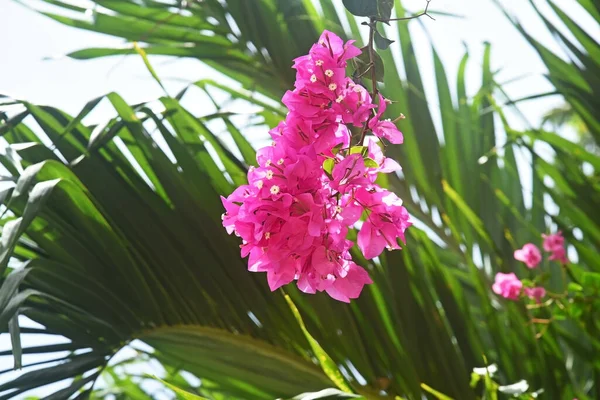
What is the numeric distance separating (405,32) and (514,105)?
263 millimetres

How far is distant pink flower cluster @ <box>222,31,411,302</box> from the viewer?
0.39 metres

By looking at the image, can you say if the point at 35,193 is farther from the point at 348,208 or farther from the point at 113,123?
the point at 348,208

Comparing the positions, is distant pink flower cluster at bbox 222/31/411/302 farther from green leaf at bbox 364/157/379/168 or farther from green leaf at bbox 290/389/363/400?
green leaf at bbox 290/389/363/400

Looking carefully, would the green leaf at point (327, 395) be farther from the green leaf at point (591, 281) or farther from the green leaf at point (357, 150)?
the green leaf at point (591, 281)

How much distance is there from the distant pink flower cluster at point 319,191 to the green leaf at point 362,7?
0.02 meters

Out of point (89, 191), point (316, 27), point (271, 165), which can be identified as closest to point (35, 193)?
point (89, 191)

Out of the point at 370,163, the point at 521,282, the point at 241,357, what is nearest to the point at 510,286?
the point at 521,282

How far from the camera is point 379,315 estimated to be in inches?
32.5

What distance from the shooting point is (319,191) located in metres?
0.40

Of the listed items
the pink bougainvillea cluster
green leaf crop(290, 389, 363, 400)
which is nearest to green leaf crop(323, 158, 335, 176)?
green leaf crop(290, 389, 363, 400)

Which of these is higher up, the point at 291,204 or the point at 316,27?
the point at 316,27

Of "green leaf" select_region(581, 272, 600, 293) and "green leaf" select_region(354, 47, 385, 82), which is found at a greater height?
"green leaf" select_region(354, 47, 385, 82)

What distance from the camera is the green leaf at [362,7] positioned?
39cm

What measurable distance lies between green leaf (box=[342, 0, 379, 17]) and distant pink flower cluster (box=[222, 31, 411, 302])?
24 mm
